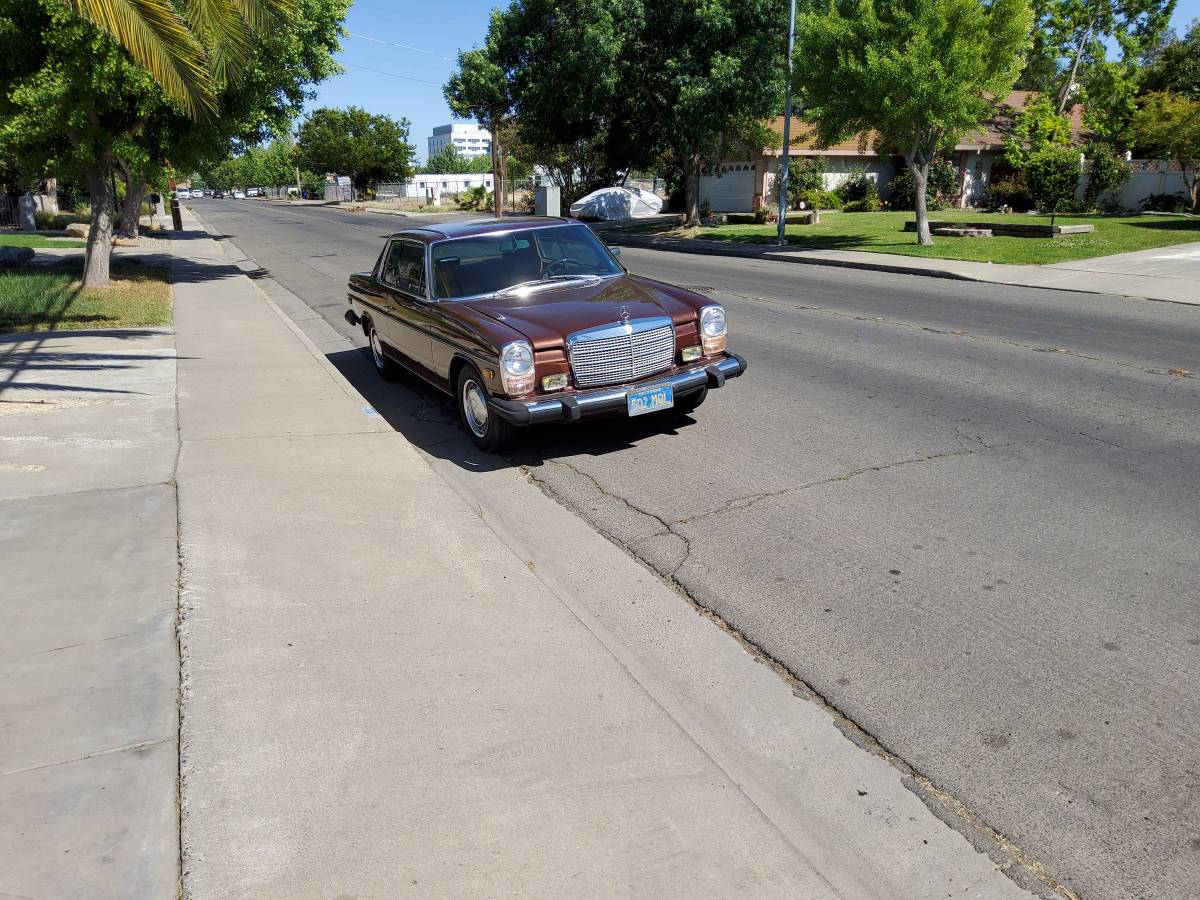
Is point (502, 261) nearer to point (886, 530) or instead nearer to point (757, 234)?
point (886, 530)

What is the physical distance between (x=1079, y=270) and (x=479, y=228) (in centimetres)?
1416

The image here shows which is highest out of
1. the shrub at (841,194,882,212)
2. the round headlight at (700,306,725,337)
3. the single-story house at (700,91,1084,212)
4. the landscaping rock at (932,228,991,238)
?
the single-story house at (700,91,1084,212)

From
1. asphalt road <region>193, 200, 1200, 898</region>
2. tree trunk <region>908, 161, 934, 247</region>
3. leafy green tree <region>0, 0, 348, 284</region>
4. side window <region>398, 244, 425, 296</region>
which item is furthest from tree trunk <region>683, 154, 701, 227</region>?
side window <region>398, 244, 425, 296</region>

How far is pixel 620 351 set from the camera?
638cm

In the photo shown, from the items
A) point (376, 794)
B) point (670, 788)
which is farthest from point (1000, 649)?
point (376, 794)

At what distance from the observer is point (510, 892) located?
8.41 ft

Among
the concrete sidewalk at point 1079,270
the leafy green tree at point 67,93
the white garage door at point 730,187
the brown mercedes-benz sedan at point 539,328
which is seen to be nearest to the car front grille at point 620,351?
the brown mercedes-benz sedan at point 539,328

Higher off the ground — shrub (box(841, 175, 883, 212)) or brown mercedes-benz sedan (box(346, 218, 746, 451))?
shrub (box(841, 175, 883, 212))

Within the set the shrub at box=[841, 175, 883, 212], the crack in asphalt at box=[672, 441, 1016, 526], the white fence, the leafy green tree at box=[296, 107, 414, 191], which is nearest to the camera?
the crack in asphalt at box=[672, 441, 1016, 526]

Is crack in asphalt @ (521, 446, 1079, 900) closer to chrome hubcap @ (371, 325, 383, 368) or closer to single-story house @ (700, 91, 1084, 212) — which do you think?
chrome hubcap @ (371, 325, 383, 368)

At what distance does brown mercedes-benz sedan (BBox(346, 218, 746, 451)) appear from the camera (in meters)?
6.20

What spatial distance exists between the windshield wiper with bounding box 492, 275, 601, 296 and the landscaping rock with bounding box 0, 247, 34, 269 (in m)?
17.2

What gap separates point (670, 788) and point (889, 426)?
477cm

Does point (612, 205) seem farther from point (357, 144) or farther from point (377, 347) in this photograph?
point (357, 144)
